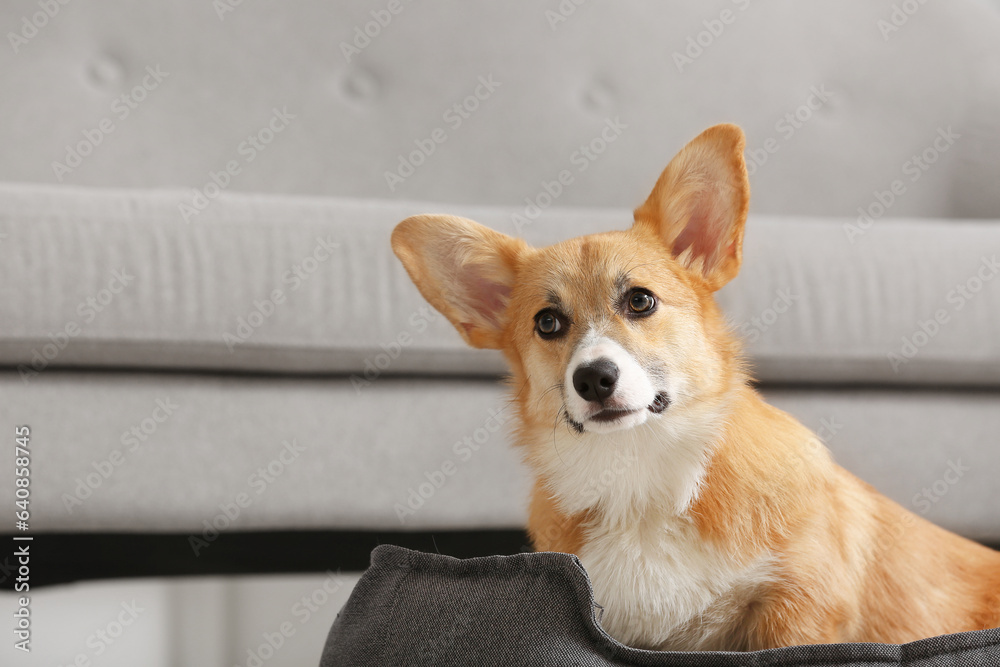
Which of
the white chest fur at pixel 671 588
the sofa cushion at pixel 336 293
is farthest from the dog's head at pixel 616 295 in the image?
the sofa cushion at pixel 336 293

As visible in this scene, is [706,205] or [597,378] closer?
[597,378]

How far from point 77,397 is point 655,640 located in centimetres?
112

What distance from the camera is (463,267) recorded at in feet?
3.26

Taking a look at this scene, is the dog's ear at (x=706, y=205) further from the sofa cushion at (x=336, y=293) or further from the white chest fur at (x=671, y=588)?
the sofa cushion at (x=336, y=293)

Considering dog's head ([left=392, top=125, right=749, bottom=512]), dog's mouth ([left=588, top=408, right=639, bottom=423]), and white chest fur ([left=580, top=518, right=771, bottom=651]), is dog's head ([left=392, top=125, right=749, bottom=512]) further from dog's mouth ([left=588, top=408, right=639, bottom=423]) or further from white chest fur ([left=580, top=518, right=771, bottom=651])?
white chest fur ([left=580, top=518, right=771, bottom=651])

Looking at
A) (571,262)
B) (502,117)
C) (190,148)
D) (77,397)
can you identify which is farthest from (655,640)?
(190,148)

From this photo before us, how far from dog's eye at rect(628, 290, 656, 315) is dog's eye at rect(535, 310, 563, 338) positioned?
9 centimetres

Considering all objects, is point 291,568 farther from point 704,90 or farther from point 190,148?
point 704,90

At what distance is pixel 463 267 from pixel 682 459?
36 centimetres

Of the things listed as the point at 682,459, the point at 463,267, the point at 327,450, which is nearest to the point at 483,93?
the point at 327,450

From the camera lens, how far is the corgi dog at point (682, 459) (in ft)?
2.60

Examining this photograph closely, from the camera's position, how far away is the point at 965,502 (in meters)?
1.48

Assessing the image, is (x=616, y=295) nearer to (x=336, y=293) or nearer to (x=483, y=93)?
(x=336, y=293)

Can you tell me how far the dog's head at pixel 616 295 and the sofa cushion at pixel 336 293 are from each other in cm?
44
